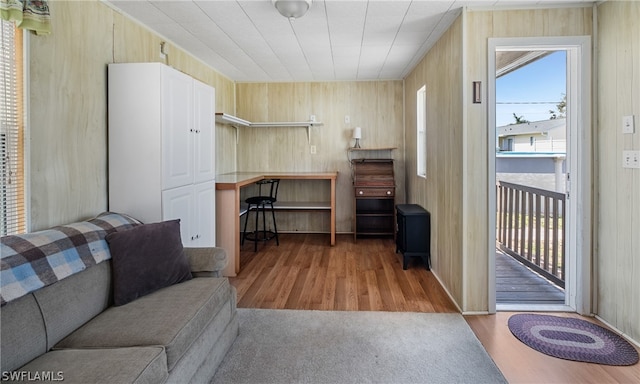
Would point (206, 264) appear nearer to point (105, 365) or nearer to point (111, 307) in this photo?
point (111, 307)

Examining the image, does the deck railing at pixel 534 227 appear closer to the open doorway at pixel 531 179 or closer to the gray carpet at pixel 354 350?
the open doorway at pixel 531 179

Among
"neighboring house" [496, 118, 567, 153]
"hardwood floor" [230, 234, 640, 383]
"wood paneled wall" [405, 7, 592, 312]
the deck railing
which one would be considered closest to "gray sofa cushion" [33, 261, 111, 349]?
"hardwood floor" [230, 234, 640, 383]

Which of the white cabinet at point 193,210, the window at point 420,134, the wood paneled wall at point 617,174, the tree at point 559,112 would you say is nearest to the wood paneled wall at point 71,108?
the white cabinet at point 193,210

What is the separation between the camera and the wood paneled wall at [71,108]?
76.5 inches

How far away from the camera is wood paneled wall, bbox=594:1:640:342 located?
7.20 feet

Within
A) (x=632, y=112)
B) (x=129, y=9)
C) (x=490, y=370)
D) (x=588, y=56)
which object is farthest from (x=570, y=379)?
(x=129, y=9)

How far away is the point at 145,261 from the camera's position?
192 cm

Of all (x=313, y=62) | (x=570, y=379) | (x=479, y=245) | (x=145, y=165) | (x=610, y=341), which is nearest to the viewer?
(x=570, y=379)

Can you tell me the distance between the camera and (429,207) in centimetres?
377

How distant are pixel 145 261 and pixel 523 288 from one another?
3.16 m

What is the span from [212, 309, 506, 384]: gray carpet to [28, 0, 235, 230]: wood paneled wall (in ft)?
4.52

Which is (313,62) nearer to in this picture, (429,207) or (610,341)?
(429,207)

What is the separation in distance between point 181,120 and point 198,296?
1.50 m

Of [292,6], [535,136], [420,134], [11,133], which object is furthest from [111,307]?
[535,136]
